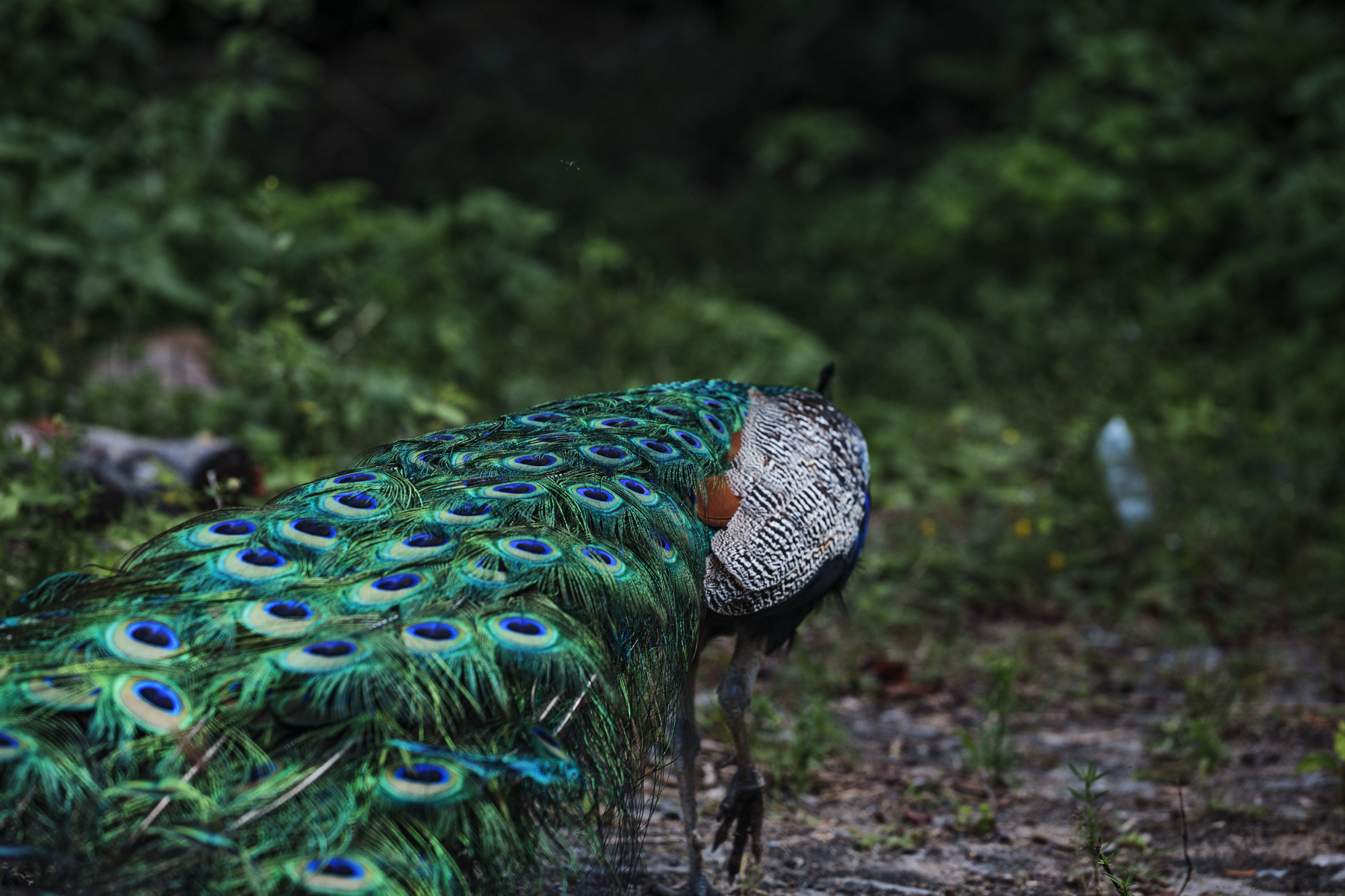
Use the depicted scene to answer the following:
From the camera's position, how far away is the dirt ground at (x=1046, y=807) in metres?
3.43

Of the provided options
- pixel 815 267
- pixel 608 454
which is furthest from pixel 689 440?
pixel 815 267

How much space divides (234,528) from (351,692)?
1.84 feet

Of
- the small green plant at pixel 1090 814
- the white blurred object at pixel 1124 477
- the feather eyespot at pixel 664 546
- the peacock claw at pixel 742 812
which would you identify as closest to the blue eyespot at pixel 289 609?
the feather eyespot at pixel 664 546

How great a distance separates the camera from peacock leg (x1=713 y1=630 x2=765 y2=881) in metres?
3.33

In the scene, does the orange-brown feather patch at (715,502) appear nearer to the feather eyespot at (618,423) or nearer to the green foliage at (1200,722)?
the feather eyespot at (618,423)

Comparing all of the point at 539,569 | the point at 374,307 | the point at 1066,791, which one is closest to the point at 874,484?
the point at 1066,791

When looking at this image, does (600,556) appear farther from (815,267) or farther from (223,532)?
(815,267)

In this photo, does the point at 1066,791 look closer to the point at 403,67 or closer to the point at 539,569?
the point at 539,569

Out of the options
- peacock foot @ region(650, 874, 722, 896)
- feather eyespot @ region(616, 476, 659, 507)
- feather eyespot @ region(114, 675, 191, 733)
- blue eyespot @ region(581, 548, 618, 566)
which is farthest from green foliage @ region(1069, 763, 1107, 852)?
feather eyespot @ region(114, 675, 191, 733)

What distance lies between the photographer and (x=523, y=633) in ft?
7.10

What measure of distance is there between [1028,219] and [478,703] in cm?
812

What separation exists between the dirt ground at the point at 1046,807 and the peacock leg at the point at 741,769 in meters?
0.13

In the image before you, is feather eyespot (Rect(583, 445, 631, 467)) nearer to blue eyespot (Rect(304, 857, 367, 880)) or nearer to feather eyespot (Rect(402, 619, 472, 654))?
feather eyespot (Rect(402, 619, 472, 654))

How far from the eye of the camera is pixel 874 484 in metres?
6.56
